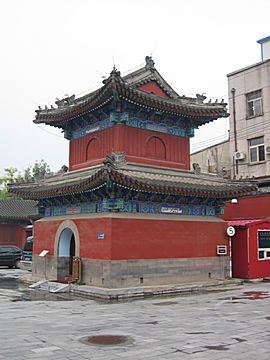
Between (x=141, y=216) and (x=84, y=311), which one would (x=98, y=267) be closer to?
(x=141, y=216)

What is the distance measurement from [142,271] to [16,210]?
1004 inches

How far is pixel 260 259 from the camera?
796 inches

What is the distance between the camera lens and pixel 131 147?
18203mm

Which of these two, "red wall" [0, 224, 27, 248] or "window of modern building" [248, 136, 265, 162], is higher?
"window of modern building" [248, 136, 265, 162]

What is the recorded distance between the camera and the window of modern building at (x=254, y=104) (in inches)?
1096

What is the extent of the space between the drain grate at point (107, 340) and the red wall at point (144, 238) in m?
6.72

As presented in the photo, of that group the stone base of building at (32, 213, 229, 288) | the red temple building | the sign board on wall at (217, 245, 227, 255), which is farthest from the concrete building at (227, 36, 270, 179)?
the stone base of building at (32, 213, 229, 288)

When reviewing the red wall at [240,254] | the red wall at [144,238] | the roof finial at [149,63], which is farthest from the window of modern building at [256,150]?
the roof finial at [149,63]

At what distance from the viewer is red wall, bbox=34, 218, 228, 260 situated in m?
15.9

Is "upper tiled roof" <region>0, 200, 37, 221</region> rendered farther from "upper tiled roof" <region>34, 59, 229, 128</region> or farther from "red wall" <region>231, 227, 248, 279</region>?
"red wall" <region>231, 227, 248, 279</region>

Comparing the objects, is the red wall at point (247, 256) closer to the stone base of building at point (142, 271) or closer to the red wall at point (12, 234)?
the stone base of building at point (142, 271)

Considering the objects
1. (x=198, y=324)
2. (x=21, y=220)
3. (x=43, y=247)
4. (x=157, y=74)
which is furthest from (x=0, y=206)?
(x=198, y=324)

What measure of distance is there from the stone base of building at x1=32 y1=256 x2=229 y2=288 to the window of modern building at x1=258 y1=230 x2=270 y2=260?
6.20 feet

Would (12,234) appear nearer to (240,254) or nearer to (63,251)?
(63,251)
